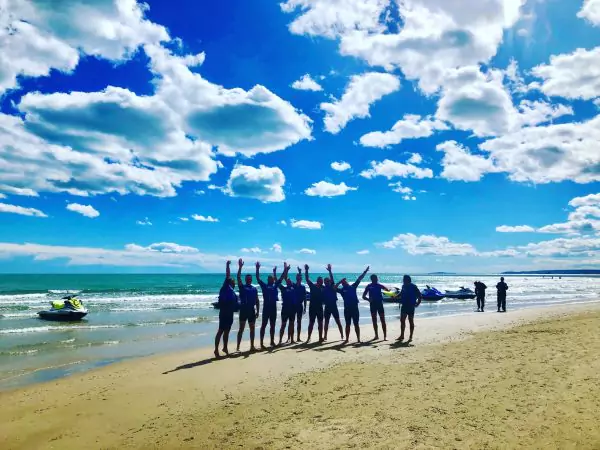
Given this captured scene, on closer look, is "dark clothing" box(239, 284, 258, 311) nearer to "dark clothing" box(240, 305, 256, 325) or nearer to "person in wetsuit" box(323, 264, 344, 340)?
"dark clothing" box(240, 305, 256, 325)

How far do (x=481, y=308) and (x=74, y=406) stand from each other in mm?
26406

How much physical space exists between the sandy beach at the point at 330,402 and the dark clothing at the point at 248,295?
4.72 ft

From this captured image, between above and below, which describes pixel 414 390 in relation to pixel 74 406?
above

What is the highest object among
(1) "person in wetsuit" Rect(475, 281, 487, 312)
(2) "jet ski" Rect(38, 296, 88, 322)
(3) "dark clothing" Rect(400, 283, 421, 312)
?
(3) "dark clothing" Rect(400, 283, 421, 312)

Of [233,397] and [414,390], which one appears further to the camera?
[233,397]

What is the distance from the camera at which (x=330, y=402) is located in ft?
21.2

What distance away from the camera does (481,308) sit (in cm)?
2770

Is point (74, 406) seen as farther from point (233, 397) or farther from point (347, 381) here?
point (347, 381)

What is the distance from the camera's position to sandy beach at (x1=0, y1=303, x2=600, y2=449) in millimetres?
5090

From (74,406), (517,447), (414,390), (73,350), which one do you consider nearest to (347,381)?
(414,390)

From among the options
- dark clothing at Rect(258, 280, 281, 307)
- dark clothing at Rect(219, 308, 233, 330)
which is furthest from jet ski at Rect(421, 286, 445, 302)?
dark clothing at Rect(219, 308, 233, 330)

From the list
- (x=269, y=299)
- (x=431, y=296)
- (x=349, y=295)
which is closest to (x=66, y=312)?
(x=269, y=299)

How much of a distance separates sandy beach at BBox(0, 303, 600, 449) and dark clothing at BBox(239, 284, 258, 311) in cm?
144

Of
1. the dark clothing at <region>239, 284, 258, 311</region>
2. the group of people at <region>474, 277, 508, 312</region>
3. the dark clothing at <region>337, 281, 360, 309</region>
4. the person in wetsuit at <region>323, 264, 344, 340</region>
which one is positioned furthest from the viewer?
the group of people at <region>474, 277, 508, 312</region>
